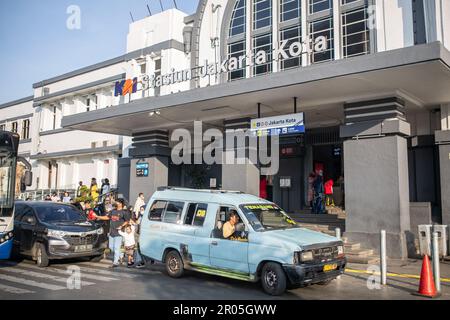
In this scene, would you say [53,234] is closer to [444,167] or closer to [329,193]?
[329,193]

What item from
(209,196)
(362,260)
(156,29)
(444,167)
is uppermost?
(156,29)

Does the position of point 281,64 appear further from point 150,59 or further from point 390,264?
point 390,264

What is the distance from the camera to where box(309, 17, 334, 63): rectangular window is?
16.8 meters

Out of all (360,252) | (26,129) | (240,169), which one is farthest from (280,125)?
(26,129)

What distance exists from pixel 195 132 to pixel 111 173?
7.95m

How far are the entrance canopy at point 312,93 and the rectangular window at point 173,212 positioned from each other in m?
4.63

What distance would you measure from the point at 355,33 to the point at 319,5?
6.76ft

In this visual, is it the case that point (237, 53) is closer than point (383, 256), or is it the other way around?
point (383, 256)

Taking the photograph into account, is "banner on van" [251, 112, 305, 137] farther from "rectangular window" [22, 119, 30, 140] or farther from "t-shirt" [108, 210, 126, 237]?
"rectangular window" [22, 119, 30, 140]

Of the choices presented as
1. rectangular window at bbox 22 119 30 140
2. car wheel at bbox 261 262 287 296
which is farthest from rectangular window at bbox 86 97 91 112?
car wheel at bbox 261 262 287 296

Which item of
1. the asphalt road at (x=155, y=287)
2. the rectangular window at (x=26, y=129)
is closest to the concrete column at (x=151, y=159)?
the asphalt road at (x=155, y=287)

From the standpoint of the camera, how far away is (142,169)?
19.8 m

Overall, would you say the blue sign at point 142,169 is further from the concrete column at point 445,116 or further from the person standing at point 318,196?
the concrete column at point 445,116

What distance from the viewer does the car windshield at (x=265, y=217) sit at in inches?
344
